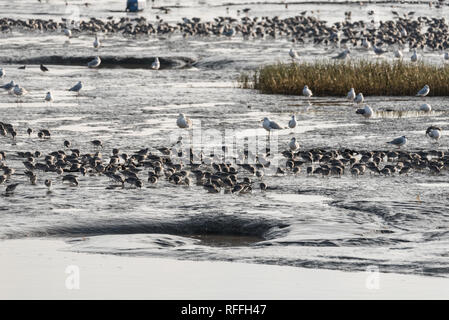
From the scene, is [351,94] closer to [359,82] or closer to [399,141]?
[359,82]

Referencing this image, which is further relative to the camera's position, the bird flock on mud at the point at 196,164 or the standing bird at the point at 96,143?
the standing bird at the point at 96,143

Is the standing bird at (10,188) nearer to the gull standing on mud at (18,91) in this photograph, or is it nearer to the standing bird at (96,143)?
the standing bird at (96,143)

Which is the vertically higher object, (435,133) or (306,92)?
(435,133)

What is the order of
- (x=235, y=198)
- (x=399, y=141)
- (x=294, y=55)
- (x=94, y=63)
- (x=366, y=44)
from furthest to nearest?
1. (x=366, y=44)
2. (x=294, y=55)
3. (x=94, y=63)
4. (x=399, y=141)
5. (x=235, y=198)

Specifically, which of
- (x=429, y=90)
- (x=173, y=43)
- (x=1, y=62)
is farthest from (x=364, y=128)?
(x=173, y=43)

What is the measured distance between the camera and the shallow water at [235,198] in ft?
42.8

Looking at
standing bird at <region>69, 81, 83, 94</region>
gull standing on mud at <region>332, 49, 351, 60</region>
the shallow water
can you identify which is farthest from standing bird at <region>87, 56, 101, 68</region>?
gull standing on mud at <region>332, 49, 351, 60</region>

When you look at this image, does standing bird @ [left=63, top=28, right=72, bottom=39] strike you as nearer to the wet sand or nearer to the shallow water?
the shallow water

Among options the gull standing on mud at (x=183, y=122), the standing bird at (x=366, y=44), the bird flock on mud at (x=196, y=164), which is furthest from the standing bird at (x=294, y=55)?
the gull standing on mud at (x=183, y=122)

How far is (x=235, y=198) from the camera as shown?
53.5 feet

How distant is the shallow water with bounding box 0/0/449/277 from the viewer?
42.8ft

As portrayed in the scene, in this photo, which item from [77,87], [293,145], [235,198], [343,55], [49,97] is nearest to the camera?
[235,198]

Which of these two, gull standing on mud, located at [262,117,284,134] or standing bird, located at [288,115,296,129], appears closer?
gull standing on mud, located at [262,117,284,134]

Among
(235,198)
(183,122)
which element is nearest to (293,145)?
(183,122)
